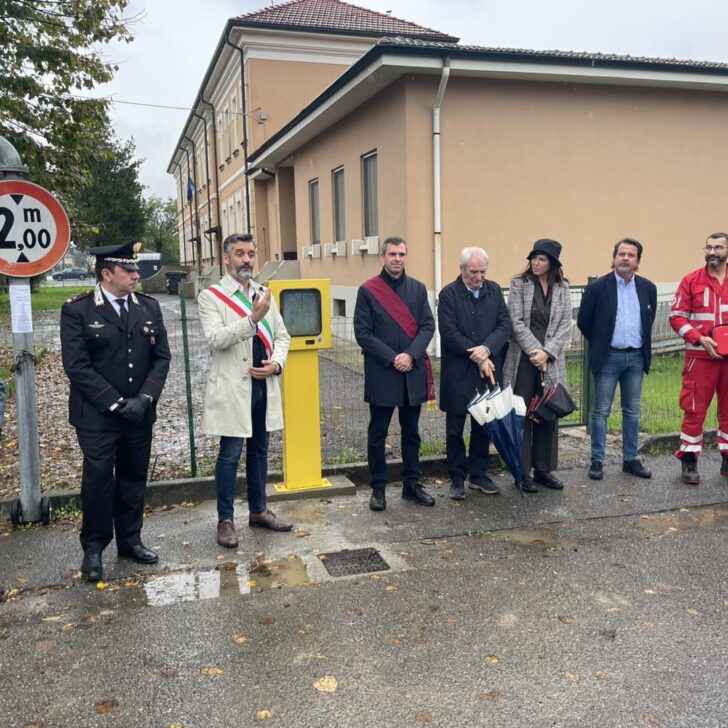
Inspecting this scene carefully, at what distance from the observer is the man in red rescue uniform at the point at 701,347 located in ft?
19.9

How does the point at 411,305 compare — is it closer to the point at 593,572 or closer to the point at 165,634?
the point at 593,572

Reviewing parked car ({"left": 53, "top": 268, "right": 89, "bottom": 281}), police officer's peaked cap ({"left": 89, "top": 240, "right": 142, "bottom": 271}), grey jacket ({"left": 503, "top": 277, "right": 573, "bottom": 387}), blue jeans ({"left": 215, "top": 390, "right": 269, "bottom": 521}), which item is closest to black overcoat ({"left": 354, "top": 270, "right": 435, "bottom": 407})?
grey jacket ({"left": 503, "top": 277, "right": 573, "bottom": 387})

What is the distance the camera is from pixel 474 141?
12.6 meters

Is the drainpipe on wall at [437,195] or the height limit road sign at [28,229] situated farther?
the drainpipe on wall at [437,195]

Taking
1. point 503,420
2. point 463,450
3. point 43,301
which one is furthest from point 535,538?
point 43,301

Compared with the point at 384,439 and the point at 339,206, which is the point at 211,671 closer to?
the point at 384,439

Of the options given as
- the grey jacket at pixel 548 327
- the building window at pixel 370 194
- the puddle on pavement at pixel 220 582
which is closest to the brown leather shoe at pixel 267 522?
the puddle on pavement at pixel 220 582

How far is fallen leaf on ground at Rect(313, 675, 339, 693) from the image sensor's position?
3173 millimetres

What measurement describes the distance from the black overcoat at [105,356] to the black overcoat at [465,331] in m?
2.26

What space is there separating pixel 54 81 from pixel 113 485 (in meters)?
10.6

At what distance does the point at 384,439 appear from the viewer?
566 centimetres

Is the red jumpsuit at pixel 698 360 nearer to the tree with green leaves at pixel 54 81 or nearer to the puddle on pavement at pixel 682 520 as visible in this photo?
the puddle on pavement at pixel 682 520

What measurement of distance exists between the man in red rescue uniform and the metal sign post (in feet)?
16.6

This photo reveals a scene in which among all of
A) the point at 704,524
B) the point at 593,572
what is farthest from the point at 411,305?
Answer: the point at 704,524
